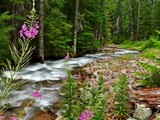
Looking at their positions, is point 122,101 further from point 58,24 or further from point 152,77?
point 58,24

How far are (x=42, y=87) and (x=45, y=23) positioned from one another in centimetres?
932

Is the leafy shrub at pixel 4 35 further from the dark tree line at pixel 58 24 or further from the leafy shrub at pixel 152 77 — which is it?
the leafy shrub at pixel 152 77

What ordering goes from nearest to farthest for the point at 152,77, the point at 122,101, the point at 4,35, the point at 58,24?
the point at 122,101 < the point at 152,77 < the point at 4,35 < the point at 58,24

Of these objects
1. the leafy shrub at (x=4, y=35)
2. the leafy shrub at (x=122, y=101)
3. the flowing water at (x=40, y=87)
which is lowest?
the flowing water at (x=40, y=87)

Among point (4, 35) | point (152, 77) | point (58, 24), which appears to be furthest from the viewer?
point (58, 24)

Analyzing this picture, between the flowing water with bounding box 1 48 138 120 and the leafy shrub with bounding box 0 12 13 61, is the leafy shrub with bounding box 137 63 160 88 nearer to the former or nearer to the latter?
the flowing water with bounding box 1 48 138 120

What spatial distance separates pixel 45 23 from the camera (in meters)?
19.8

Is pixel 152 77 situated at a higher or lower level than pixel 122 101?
higher

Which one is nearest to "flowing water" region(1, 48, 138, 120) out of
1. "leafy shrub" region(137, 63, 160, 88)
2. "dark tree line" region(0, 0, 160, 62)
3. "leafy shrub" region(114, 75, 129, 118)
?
"leafy shrub" region(114, 75, 129, 118)

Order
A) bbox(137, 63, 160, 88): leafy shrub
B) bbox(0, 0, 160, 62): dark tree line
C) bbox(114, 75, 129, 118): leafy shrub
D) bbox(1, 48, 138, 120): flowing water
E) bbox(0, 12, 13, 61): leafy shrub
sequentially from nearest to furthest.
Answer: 1. bbox(114, 75, 129, 118): leafy shrub
2. bbox(137, 63, 160, 88): leafy shrub
3. bbox(1, 48, 138, 120): flowing water
4. bbox(0, 12, 13, 61): leafy shrub
5. bbox(0, 0, 160, 62): dark tree line

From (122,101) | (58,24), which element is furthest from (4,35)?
(122,101)

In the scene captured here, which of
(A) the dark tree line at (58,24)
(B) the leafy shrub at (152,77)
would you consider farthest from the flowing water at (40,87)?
(B) the leafy shrub at (152,77)

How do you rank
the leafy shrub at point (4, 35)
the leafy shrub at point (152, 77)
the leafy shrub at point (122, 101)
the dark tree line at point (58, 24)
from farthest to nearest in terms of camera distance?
the dark tree line at point (58, 24) < the leafy shrub at point (4, 35) < the leafy shrub at point (152, 77) < the leafy shrub at point (122, 101)

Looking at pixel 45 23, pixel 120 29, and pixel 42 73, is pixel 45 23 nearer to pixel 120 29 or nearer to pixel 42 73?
pixel 42 73
